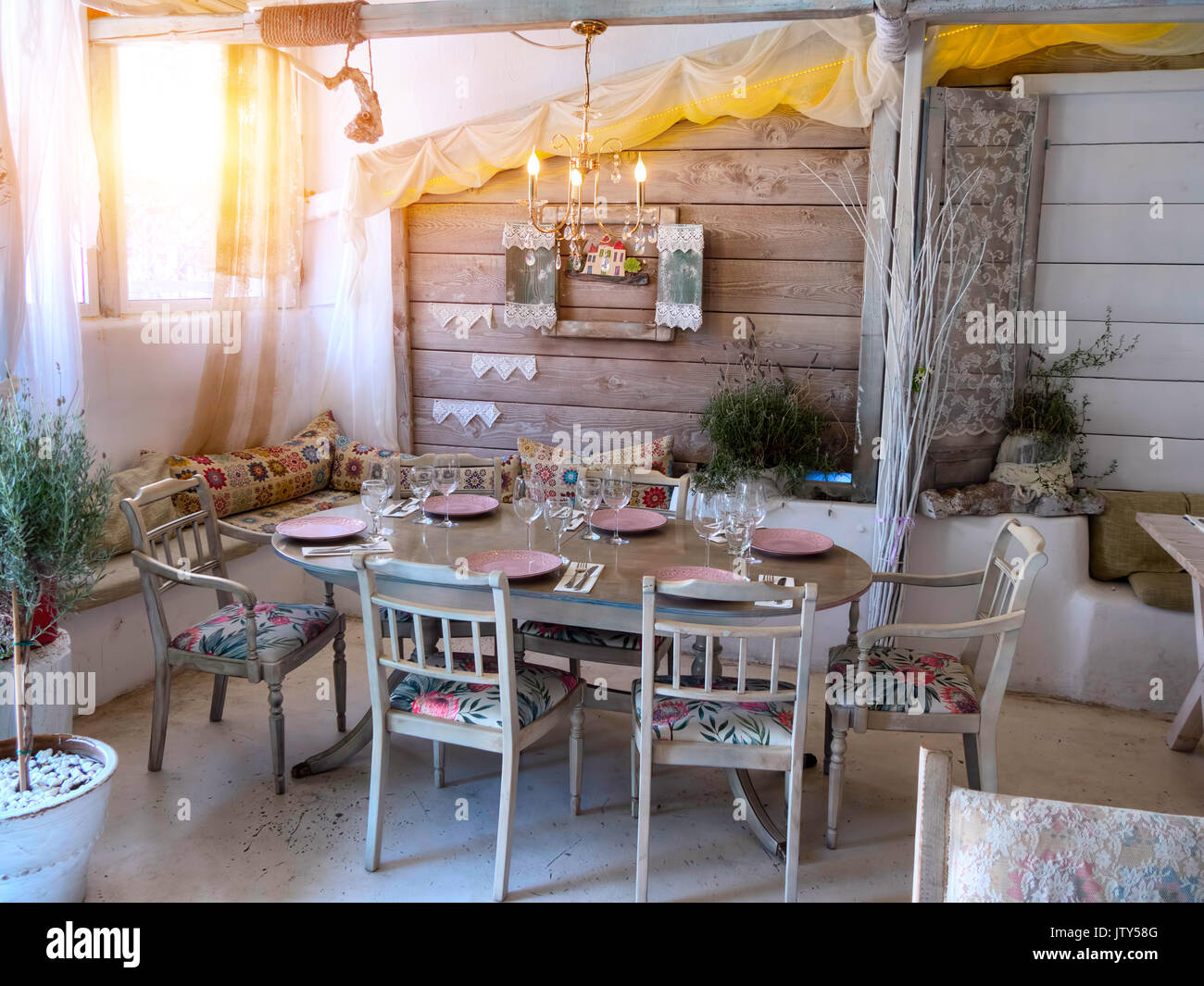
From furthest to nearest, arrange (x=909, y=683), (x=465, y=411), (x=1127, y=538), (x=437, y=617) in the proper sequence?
1. (x=465, y=411)
2. (x=1127, y=538)
3. (x=909, y=683)
4. (x=437, y=617)

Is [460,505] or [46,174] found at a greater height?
[46,174]

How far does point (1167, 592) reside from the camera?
376 cm

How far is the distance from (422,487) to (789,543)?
4.07 ft

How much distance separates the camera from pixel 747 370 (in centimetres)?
444

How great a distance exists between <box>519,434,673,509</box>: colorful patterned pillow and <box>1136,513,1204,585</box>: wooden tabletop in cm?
185

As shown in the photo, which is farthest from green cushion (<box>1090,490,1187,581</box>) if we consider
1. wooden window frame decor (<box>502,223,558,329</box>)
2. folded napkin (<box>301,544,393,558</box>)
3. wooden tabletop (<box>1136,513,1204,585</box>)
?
folded napkin (<box>301,544,393,558</box>)

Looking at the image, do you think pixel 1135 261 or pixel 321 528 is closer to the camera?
pixel 321 528

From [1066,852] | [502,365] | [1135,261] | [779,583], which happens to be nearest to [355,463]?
[502,365]

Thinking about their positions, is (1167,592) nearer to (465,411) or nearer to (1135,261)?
(1135,261)

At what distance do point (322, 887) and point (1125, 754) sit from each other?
270cm

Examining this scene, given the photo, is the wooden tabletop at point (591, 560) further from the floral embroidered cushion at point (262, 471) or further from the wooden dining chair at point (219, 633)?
the floral embroidered cushion at point (262, 471)

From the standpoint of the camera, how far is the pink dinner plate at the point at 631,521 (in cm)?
324

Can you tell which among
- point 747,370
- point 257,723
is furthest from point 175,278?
point 747,370

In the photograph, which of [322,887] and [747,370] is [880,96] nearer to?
[747,370]
